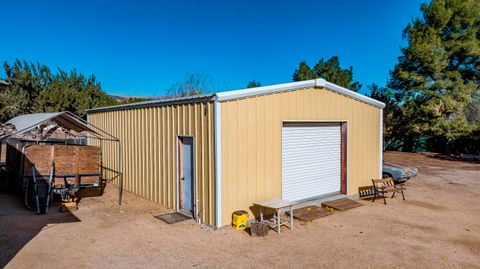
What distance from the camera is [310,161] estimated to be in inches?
364

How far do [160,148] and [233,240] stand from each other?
12.6 ft

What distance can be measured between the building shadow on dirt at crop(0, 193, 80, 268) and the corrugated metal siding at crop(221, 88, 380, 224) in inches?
154

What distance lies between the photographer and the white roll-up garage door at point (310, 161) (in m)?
8.60

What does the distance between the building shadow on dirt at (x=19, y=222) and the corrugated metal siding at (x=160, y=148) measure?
7.44ft

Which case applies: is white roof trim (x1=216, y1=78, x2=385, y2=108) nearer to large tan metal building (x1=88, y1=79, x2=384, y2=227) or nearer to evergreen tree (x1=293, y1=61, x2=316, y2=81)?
large tan metal building (x1=88, y1=79, x2=384, y2=227)

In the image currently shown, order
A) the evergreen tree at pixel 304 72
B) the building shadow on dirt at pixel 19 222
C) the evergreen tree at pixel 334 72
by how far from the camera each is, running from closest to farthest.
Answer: the building shadow on dirt at pixel 19 222 → the evergreen tree at pixel 334 72 → the evergreen tree at pixel 304 72

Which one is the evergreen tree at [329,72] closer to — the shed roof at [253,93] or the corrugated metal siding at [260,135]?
the shed roof at [253,93]

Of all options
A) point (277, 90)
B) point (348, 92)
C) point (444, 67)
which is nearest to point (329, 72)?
point (444, 67)

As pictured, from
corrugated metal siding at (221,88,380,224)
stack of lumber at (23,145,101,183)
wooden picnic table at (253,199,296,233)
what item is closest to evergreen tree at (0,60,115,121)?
stack of lumber at (23,145,101,183)

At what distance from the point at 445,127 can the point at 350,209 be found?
51.2 ft

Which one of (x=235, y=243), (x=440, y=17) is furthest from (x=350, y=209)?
(x=440, y=17)

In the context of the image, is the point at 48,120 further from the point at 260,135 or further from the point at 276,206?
the point at 276,206

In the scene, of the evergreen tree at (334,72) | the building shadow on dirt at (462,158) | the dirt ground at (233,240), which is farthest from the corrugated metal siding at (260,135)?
the evergreen tree at (334,72)

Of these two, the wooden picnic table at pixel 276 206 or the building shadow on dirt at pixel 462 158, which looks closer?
the wooden picnic table at pixel 276 206
